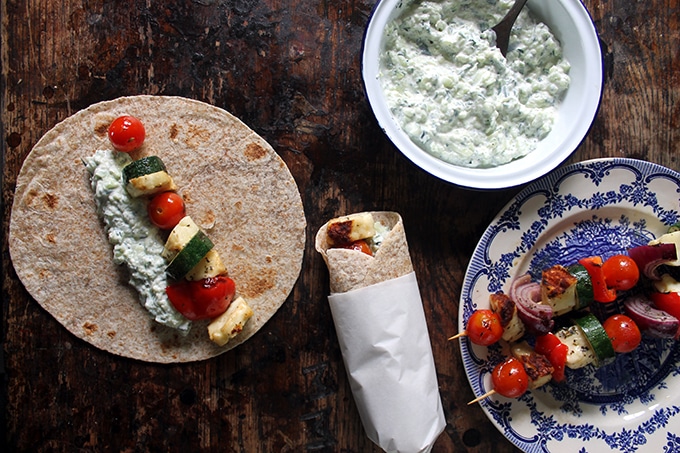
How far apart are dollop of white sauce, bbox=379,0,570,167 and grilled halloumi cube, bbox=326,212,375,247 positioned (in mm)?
490

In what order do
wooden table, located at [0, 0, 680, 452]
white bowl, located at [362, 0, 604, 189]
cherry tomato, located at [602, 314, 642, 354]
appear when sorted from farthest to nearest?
1. wooden table, located at [0, 0, 680, 452]
2. cherry tomato, located at [602, 314, 642, 354]
3. white bowl, located at [362, 0, 604, 189]

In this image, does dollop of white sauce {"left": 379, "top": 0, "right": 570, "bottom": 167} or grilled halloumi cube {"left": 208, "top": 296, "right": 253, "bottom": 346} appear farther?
grilled halloumi cube {"left": 208, "top": 296, "right": 253, "bottom": 346}

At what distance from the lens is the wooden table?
3125 millimetres

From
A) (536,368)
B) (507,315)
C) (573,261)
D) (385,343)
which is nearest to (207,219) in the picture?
(385,343)

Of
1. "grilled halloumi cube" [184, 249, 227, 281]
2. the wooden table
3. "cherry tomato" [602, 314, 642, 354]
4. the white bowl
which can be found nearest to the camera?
the white bowl

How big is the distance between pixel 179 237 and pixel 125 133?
614 millimetres

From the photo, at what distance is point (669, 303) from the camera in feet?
9.89

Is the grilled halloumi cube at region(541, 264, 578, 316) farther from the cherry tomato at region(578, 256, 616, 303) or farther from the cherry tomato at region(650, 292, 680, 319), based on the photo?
the cherry tomato at region(650, 292, 680, 319)

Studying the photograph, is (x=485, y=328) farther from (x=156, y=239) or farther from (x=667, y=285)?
(x=156, y=239)

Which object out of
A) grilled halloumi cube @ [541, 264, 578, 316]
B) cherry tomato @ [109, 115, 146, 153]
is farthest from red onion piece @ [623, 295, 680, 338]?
cherry tomato @ [109, 115, 146, 153]

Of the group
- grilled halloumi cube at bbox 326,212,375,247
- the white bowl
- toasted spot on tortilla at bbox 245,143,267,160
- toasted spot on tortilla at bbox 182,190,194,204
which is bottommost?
toasted spot on tortilla at bbox 182,190,194,204

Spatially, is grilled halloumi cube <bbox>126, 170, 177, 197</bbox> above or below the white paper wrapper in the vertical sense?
above

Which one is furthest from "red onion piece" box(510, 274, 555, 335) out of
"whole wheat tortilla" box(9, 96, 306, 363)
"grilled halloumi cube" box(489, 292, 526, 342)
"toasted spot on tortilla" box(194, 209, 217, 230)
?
"toasted spot on tortilla" box(194, 209, 217, 230)

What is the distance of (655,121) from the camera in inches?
130
